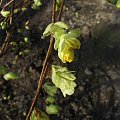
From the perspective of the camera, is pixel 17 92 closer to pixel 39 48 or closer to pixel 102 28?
pixel 39 48

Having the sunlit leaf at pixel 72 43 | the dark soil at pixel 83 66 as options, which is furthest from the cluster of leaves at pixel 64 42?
the dark soil at pixel 83 66

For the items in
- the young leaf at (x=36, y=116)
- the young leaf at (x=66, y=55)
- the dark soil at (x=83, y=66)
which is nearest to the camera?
the young leaf at (x=66, y=55)

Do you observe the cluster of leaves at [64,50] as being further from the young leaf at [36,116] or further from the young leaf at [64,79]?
the young leaf at [36,116]

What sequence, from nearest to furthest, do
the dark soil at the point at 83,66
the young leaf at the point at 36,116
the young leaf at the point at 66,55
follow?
the young leaf at the point at 66,55, the young leaf at the point at 36,116, the dark soil at the point at 83,66

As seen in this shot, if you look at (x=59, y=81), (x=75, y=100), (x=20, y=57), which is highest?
(x=59, y=81)

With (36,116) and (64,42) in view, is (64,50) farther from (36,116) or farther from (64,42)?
(36,116)

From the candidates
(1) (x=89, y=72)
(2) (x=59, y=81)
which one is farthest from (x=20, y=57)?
(2) (x=59, y=81)
